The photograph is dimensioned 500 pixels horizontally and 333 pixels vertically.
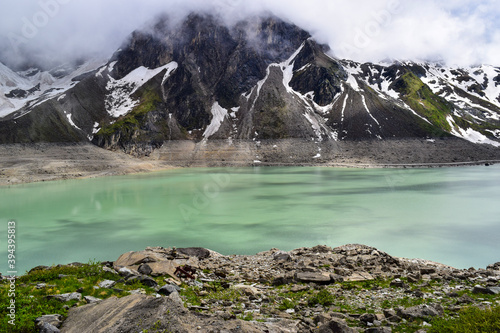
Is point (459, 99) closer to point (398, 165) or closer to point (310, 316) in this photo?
point (398, 165)

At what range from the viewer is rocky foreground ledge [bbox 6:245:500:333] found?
282 inches

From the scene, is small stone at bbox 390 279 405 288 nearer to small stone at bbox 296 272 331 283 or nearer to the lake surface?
small stone at bbox 296 272 331 283

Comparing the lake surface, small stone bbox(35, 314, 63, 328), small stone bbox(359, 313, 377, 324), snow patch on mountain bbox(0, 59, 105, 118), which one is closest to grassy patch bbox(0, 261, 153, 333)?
small stone bbox(35, 314, 63, 328)

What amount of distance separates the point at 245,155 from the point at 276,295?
9655 cm

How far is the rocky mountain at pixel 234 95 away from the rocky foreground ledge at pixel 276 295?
9787 cm

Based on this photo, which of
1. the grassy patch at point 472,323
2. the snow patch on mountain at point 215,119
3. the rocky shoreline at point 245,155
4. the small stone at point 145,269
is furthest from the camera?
the snow patch on mountain at point 215,119

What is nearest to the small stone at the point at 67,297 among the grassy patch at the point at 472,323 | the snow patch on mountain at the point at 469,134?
the grassy patch at the point at 472,323

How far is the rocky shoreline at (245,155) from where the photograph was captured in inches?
3231

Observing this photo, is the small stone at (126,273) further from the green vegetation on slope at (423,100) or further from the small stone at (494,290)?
the green vegetation on slope at (423,100)

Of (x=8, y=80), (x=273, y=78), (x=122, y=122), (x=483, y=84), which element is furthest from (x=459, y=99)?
(x=8, y=80)

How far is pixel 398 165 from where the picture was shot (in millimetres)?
91000

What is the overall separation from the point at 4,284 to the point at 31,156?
8606 cm

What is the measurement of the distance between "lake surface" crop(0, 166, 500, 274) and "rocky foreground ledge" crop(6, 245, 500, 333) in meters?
7.02

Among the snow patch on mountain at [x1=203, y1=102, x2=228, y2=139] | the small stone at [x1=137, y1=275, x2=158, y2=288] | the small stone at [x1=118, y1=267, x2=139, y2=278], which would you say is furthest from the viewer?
the snow patch on mountain at [x1=203, y1=102, x2=228, y2=139]
